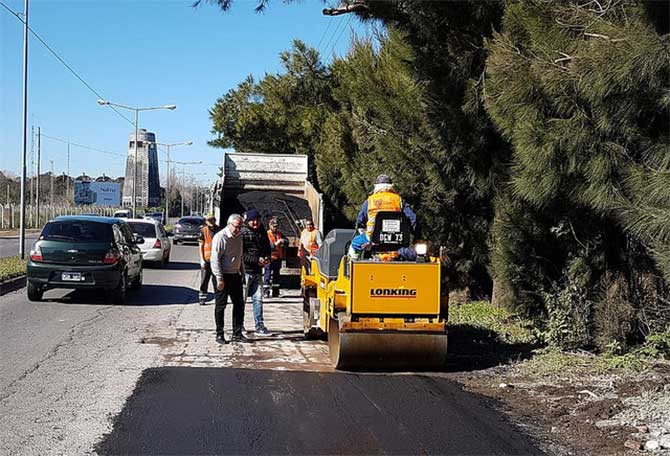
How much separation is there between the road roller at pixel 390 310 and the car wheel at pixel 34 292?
7.77 metres

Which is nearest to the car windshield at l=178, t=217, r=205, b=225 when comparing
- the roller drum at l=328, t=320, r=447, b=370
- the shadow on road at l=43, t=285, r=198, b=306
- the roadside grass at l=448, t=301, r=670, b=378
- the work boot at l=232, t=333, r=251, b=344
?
the shadow on road at l=43, t=285, r=198, b=306

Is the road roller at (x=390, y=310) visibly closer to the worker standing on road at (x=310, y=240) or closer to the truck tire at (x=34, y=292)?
the worker standing on road at (x=310, y=240)

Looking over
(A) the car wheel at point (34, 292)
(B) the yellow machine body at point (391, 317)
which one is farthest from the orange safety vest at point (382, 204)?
(A) the car wheel at point (34, 292)

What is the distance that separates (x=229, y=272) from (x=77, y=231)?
17.1ft

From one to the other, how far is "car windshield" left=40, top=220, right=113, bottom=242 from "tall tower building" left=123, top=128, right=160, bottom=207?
61.8 meters

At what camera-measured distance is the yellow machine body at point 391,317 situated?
31.0 feet

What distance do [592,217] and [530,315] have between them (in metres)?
2.09

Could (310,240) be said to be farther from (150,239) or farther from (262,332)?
(150,239)

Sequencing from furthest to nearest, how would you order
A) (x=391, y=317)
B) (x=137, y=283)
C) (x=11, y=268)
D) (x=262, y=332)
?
1. (x=11, y=268)
2. (x=137, y=283)
3. (x=262, y=332)
4. (x=391, y=317)

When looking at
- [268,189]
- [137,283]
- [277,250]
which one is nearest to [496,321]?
[277,250]

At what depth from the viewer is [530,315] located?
11.4 m

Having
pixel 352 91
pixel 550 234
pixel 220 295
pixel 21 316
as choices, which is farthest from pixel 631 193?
pixel 21 316

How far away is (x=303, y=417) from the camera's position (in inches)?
289

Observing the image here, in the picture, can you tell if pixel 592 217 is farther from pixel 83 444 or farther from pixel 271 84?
pixel 271 84
